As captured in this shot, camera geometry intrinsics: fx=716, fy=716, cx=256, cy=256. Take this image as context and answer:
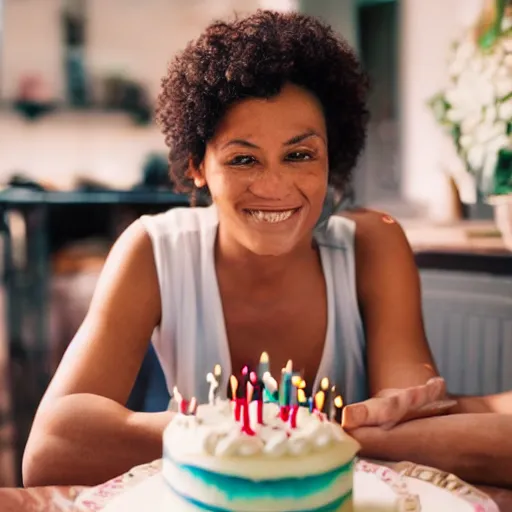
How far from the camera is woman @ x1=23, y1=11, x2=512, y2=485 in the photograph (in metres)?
0.79

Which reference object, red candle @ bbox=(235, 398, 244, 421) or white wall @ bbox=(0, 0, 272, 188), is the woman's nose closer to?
red candle @ bbox=(235, 398, 244, 421)

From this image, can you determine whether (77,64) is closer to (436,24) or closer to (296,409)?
(436,24)

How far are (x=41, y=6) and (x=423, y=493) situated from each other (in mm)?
3708

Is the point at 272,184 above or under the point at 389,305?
above

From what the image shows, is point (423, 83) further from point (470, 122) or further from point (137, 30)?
point (137, 30)

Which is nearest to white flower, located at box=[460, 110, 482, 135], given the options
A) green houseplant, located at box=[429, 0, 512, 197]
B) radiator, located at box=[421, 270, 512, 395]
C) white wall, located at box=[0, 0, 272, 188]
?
green houseplant, located at box=[429, 0, 512, 197]

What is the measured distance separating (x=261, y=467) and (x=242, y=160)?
1.59 ft

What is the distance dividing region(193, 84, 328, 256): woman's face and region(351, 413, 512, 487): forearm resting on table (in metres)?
0.30

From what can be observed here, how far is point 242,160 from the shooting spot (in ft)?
3.08

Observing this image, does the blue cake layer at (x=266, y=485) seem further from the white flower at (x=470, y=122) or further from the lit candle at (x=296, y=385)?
the white flower at (x=470, y=122)

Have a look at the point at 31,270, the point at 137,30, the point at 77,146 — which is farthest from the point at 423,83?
the point at 77,146

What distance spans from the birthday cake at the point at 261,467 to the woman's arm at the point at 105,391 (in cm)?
18

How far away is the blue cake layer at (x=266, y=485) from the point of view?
543 mm

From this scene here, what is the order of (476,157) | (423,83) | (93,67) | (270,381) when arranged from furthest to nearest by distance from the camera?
(93,67) < (423,83) < (476,157) < (270,381)
